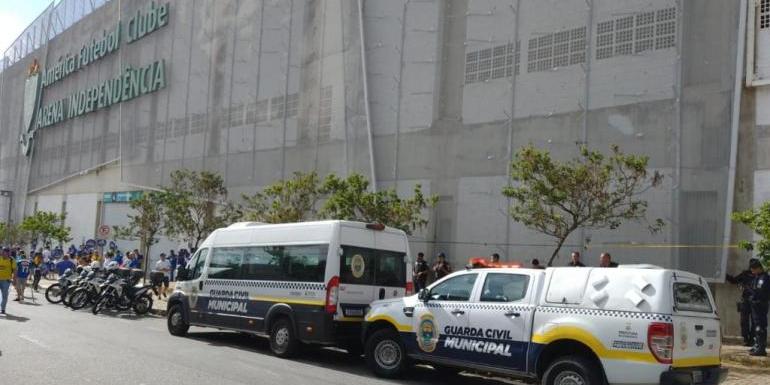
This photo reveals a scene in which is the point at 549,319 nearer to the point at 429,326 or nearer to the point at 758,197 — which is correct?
the point at 429,326

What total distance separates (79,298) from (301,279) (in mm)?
10305

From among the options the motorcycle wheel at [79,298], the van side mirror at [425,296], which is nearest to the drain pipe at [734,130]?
the van side mirror at [425,296]

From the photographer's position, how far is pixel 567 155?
1747 cm

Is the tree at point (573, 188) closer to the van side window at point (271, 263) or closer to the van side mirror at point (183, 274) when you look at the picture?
the van side window at point (271, 263)

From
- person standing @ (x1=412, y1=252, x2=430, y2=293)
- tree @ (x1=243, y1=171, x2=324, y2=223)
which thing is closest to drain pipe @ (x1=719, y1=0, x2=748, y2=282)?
person standing @ (x1=412, y1=252, x2=430, y2=293)

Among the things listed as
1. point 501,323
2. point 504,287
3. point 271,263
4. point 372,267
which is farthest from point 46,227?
point 501,323

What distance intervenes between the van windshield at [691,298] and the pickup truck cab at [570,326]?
0.04 ft

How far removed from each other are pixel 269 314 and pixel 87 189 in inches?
1406

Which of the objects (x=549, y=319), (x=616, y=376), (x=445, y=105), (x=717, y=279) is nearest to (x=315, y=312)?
(x=549, y=319)

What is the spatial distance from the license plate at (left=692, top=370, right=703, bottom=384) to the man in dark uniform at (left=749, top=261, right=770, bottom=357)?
4909 mm

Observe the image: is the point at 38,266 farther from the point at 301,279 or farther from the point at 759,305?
the point at 759,305

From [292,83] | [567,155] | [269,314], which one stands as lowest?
[269,314]

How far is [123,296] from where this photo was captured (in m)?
18.5

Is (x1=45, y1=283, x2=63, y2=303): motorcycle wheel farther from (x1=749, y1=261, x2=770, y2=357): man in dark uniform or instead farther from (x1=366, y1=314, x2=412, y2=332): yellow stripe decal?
(x1=749, y1=261, x2=770, y2=357): man in dark uniform
